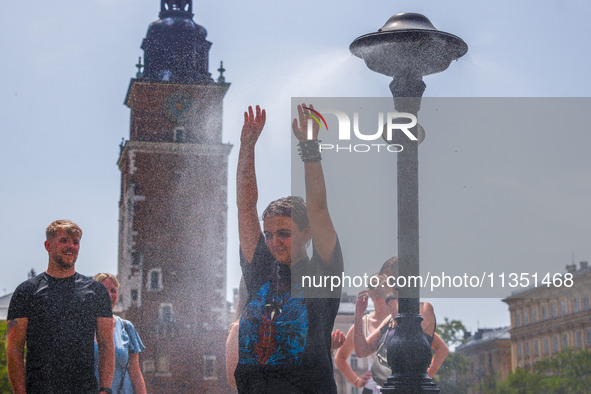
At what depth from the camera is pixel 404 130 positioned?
6379 millimetres

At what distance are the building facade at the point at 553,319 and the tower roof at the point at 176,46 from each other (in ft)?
77.1

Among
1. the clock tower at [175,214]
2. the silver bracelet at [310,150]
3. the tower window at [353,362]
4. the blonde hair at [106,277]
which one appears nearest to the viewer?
the silver bracelet at [310,150]

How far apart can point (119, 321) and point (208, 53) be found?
54445mm

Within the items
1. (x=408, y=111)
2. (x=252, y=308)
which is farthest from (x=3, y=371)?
(x=252, y=308)

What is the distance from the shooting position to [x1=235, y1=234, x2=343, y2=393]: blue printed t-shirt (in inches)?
163

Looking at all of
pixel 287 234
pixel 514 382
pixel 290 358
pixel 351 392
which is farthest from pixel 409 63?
pixel 351 392

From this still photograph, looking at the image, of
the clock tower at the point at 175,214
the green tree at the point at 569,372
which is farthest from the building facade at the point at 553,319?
the clock tower at the point at 175,214

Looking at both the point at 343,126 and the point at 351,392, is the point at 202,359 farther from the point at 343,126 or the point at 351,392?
the point at 343,126

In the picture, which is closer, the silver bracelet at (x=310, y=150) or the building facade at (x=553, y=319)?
the silver bracelet at (x=310, y=150)

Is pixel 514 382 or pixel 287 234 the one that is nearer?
pixel 287 234

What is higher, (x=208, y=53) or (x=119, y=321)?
(x=208, y=53)

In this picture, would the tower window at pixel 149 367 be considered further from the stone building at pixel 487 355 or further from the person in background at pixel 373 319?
the person in background at pixel 373 319

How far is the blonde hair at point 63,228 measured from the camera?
208 inches

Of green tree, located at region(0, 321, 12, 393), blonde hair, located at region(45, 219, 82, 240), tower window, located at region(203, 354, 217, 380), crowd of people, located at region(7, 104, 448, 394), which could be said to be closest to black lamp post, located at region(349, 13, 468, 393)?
crowd of people, located at region(7, 104, 448, 394)
